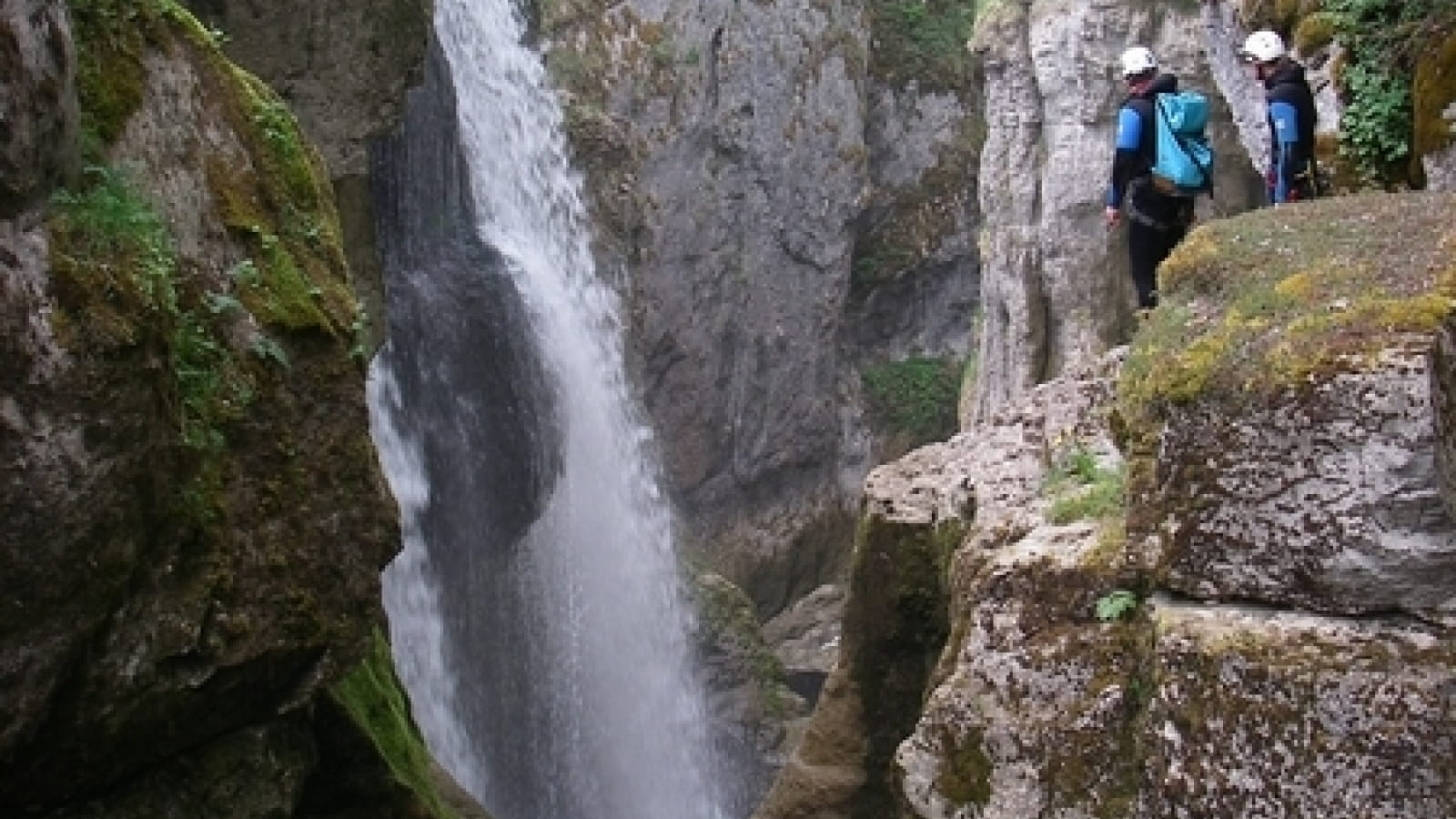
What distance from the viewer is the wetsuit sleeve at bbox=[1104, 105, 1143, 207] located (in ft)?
28.1

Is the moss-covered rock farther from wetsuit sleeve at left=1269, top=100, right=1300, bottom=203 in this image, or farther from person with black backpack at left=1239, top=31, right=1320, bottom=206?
wetsuit sleeve at left=1269, top=100, right=1300, bottom=203

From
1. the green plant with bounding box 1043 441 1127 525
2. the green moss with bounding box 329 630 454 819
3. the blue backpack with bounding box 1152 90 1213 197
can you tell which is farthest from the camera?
the blue backpack with bounding box 1152 90 1213 197

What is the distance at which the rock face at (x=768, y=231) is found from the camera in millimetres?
22734

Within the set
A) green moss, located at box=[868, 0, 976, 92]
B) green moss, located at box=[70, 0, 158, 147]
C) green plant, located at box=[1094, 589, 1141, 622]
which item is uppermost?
green moss, located at box=[868, 0, 976, 92]

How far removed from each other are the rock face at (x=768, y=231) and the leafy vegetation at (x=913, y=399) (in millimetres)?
351

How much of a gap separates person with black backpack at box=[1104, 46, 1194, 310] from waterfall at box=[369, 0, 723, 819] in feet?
22.2

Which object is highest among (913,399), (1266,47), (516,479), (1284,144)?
(1266,47)

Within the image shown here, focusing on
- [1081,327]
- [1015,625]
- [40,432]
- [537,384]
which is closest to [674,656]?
[537,384]

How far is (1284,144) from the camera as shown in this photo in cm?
774

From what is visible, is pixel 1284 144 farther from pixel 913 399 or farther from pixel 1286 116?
pixel 913 399

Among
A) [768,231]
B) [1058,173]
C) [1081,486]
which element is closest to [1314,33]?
[1081,486]

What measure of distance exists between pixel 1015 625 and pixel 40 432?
333 cm

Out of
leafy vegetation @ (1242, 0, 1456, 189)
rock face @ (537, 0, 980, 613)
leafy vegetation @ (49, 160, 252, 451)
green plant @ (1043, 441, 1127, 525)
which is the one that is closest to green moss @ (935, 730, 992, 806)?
green plant @ (1043, 441, 1127, 525)

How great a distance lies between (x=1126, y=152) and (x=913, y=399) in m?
18.4
